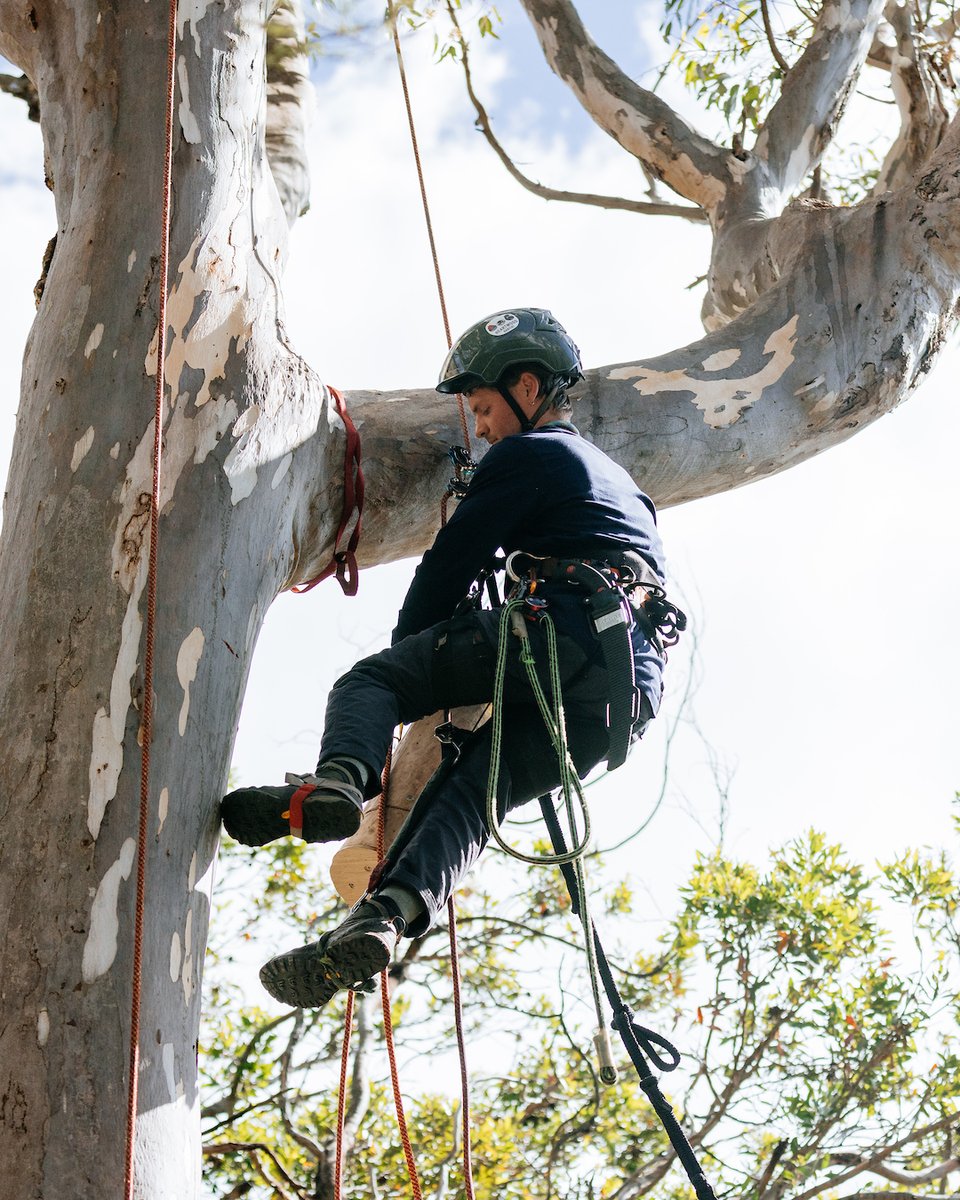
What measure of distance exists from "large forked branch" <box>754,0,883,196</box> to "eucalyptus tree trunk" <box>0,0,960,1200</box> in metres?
1.31

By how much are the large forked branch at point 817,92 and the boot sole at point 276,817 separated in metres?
4.02

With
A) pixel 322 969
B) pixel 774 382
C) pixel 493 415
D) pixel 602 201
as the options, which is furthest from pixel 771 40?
pixel 322 969

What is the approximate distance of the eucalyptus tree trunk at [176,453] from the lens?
2260 mm

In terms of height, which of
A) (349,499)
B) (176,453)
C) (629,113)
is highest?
(629,113)

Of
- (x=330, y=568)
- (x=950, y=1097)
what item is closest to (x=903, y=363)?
(x=330, y=568)

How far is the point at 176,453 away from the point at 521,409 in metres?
1.13

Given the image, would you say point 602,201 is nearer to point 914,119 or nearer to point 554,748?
point 914,119

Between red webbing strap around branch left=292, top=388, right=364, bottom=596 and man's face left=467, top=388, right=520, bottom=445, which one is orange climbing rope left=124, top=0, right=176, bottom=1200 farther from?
man's face left=467, top=388, right=520, bottom=445

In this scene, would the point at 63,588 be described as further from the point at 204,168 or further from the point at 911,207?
the point at 911,207

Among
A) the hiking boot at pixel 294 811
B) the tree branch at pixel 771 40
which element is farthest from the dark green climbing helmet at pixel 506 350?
the tree branch at pixel 771 40

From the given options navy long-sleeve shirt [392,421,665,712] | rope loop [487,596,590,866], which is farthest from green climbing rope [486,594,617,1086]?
navy long-sleeve shirt [392,421,665,712]

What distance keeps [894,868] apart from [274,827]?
5666mm

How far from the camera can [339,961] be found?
2.55 m

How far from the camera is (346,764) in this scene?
2783 mm
